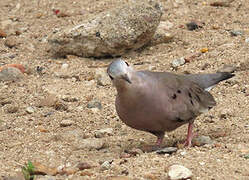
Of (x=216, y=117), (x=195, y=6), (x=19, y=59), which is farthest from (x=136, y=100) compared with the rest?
(x=195, y=6)

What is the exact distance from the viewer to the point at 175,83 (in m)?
5.59

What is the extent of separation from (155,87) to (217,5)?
15.0 feet

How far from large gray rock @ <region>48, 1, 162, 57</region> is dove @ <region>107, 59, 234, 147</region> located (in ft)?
7.45

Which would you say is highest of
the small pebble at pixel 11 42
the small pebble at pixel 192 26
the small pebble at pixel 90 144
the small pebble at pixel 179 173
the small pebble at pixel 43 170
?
the small pebble at pixel 179 173

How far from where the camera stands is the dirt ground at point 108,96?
497 cm

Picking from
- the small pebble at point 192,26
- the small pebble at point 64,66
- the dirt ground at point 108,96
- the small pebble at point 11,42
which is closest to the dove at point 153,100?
the dirt ground at point 108,96

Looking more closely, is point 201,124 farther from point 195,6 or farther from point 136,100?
point 195,6

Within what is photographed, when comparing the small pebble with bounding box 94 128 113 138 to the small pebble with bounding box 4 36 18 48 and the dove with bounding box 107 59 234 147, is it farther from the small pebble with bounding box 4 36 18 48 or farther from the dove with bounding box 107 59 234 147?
the small pebble with bounding box 4 36 18 48

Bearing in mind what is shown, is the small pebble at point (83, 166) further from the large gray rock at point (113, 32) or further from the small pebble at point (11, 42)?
the small pebble at point (11, 42)

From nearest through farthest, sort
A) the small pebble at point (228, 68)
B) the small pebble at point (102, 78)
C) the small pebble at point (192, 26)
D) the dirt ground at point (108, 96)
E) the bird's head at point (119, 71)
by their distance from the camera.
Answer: the bird's head at point (119, 71) → the dirt ground at point (108, 96) → the small pebble at point (228, 68) → the small pebble at point (102, 78) → the small pebble at point (192, 26)

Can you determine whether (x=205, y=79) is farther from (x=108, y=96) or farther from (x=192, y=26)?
(x=192, y=26)

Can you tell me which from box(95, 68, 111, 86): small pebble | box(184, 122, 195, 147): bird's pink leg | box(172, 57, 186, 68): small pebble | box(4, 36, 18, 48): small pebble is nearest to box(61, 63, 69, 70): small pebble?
box(95, 68, 111, 86): small pebble

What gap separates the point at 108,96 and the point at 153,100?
2.01 m

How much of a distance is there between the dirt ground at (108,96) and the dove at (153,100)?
28 centimetres
